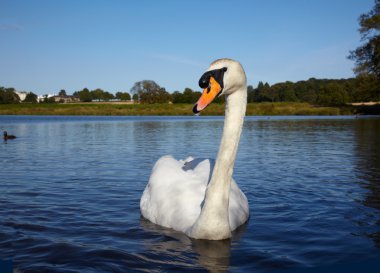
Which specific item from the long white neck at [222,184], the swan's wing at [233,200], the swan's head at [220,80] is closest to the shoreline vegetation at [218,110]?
the swan's wing at [233,200]

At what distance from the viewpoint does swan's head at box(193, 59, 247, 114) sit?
528cm

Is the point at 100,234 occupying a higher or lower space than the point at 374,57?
lower

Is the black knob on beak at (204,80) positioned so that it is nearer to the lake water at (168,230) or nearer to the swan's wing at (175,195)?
the swan's wing at (175,195)

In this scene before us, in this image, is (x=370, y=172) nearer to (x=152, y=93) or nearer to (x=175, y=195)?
(x=175, y=195)

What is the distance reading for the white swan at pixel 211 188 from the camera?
18.1 ft

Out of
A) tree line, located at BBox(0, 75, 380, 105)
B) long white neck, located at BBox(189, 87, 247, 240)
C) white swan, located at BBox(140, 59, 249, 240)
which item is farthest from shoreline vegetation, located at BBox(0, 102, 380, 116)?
long white neck, located at BBox(189, 87, 247, 240)

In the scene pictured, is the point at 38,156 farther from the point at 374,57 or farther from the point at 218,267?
the point at 374,57

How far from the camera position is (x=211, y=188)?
5.87 metres

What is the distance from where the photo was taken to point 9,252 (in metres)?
5.62

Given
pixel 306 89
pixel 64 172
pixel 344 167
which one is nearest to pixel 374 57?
pixel 344 167

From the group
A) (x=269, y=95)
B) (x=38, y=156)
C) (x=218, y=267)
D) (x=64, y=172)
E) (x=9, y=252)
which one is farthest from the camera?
(x=269, y=95)

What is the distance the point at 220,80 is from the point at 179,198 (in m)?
2.06

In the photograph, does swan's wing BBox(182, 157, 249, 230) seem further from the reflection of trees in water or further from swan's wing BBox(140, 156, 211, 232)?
the reflection of trees in water

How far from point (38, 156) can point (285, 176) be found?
31.1 ft
